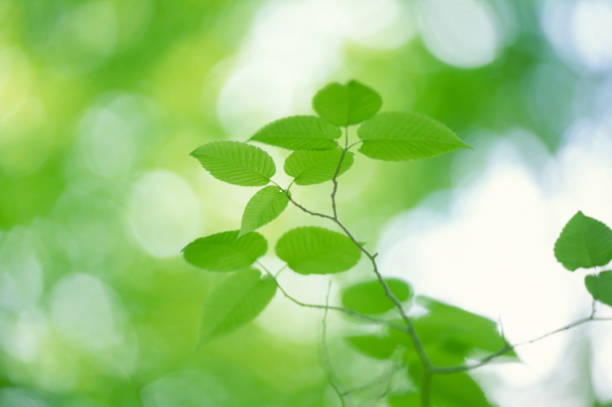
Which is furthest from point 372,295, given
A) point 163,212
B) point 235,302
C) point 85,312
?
point 163,212

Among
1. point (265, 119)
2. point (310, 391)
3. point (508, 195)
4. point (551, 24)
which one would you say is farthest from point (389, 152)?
point (551, 24)

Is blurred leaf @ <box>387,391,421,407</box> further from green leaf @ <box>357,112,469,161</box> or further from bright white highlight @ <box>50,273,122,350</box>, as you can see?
bright white highlight @ <box>50,273,122,350</box>

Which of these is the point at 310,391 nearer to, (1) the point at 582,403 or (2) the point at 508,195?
(1) the point at 582,403

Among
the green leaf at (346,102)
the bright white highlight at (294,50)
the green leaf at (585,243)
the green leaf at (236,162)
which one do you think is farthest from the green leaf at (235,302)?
the bright white highlight at (294,50)

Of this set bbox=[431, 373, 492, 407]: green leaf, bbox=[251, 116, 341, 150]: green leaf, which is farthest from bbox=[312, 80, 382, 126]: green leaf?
bbox=[431, 373, 492, 407]: green leaf

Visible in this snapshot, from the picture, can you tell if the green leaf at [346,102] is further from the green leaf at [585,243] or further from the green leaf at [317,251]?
the green leaf at [585,243]

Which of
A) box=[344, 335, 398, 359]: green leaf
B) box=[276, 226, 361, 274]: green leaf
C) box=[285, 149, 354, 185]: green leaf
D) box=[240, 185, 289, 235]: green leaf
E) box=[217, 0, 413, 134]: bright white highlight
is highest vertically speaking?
box=[217, 0, 413, 134]: bright white highlight

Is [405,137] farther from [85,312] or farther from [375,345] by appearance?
[85,312]
